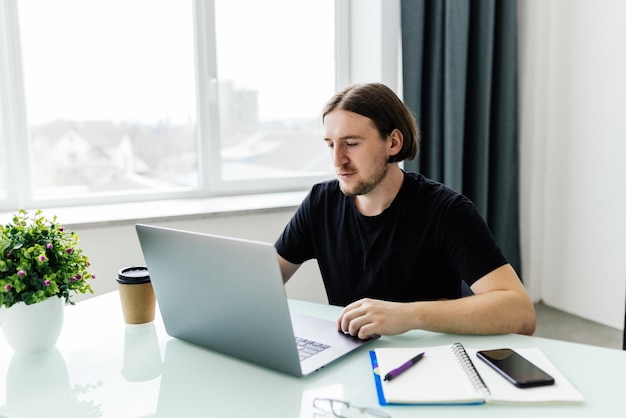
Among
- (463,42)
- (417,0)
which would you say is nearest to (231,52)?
(417,0)

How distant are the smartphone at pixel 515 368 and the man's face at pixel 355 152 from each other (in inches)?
23.2

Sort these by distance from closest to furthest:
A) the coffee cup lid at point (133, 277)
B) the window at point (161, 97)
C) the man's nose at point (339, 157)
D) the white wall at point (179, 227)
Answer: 1. the coffee cup lid at point (133, 277)
2. the man's nose at point (339, 157)
3. the white wall at point (179, 227)
4. the window at point (161, 97)

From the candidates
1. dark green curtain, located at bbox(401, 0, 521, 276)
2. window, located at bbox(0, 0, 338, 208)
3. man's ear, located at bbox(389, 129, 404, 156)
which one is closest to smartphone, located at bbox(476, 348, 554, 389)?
man's ear, located at bbox(389, 129, 404, 156)

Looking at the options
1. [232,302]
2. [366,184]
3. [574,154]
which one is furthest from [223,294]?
[574,154]

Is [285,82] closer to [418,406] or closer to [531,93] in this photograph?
[531,93]

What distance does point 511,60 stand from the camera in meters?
2.94

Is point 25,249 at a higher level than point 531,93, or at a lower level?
lower

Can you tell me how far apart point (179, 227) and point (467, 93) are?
148 cm

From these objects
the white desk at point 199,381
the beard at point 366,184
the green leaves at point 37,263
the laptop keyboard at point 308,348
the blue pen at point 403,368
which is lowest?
the white desk at point 199,381

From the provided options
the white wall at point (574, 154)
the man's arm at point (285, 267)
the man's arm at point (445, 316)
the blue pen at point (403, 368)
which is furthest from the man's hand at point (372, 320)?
the white wall at point (574, 154)

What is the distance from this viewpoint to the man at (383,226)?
56.6 inches

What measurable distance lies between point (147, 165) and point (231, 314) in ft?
5.86

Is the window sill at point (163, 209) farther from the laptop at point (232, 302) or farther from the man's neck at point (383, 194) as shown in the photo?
the laptop at point (232, 302)

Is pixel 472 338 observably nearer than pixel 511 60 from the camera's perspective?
Yes
